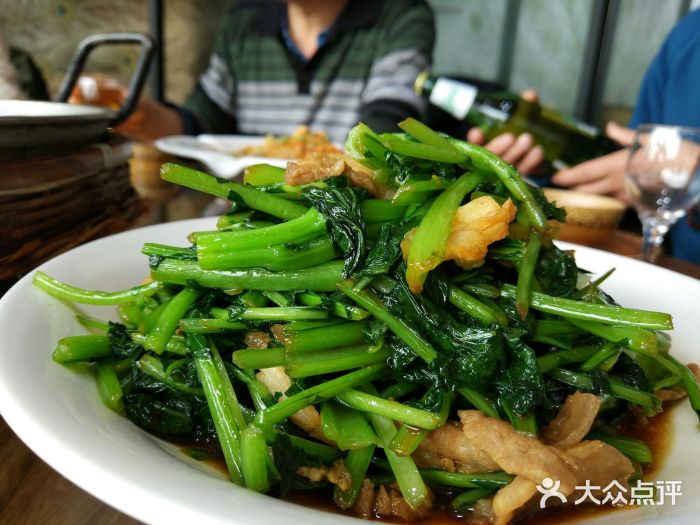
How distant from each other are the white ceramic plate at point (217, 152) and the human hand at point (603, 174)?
1.58 m

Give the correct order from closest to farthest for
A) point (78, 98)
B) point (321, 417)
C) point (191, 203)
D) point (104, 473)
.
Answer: point (104, 473) < point (321, 417) < point (191, 203) < point (78, 98)

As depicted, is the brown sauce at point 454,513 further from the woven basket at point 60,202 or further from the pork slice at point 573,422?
the woven basket at point 60,202

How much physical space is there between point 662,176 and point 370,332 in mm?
1655

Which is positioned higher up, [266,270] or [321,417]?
[266,270]

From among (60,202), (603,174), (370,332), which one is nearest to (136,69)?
(60,202)

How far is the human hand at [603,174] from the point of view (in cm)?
300

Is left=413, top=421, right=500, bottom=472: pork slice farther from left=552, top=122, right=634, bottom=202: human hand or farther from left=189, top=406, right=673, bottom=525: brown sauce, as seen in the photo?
left=552, top=122, right=634, bottom=202: human hand

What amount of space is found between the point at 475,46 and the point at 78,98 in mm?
6561

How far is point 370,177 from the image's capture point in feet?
3.69

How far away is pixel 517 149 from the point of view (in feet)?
10.3

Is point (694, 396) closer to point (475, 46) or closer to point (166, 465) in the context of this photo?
point (166, 465)

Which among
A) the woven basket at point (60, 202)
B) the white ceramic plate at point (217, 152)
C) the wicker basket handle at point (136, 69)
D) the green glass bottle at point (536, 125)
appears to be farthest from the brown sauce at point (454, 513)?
the green glass bottle at point (536, 125)

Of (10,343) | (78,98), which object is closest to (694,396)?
(10,343)

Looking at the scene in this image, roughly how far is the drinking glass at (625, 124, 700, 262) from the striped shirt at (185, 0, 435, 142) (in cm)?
294
